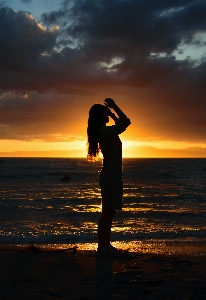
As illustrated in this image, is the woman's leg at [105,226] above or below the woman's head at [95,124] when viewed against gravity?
below

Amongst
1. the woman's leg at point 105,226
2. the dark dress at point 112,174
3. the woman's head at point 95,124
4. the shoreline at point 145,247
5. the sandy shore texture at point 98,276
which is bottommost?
the shoreline at point 145,247

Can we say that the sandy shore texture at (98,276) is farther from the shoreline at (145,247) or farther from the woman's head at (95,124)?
the woman's head at (95,124)

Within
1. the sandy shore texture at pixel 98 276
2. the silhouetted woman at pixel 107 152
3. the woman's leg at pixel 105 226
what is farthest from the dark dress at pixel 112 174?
the sandy shore texture at pixel 98 276

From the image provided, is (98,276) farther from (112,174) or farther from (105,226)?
(112,174)

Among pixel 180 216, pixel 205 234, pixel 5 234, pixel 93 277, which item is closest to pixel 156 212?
pixel 180 216

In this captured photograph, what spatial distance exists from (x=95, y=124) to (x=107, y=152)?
19.0 inches

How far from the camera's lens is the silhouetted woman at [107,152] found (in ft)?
18.5

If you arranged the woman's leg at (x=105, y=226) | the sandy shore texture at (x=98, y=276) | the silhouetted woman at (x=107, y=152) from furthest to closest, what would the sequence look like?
the woman's leg at (x=105, y=226)
the silhouetted woman at (x=107, y=152)
the sandy shore texture at (x=98, y=276)

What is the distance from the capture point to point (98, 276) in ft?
15.2

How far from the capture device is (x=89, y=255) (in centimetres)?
579

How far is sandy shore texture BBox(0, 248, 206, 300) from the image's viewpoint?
3953mm

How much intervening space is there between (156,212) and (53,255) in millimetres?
8452

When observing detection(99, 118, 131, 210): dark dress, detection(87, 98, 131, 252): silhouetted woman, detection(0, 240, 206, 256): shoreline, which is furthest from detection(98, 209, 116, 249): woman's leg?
detection(0, 240, 206, 256): shoreline

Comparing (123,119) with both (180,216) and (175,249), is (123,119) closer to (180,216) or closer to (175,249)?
(175,249)
